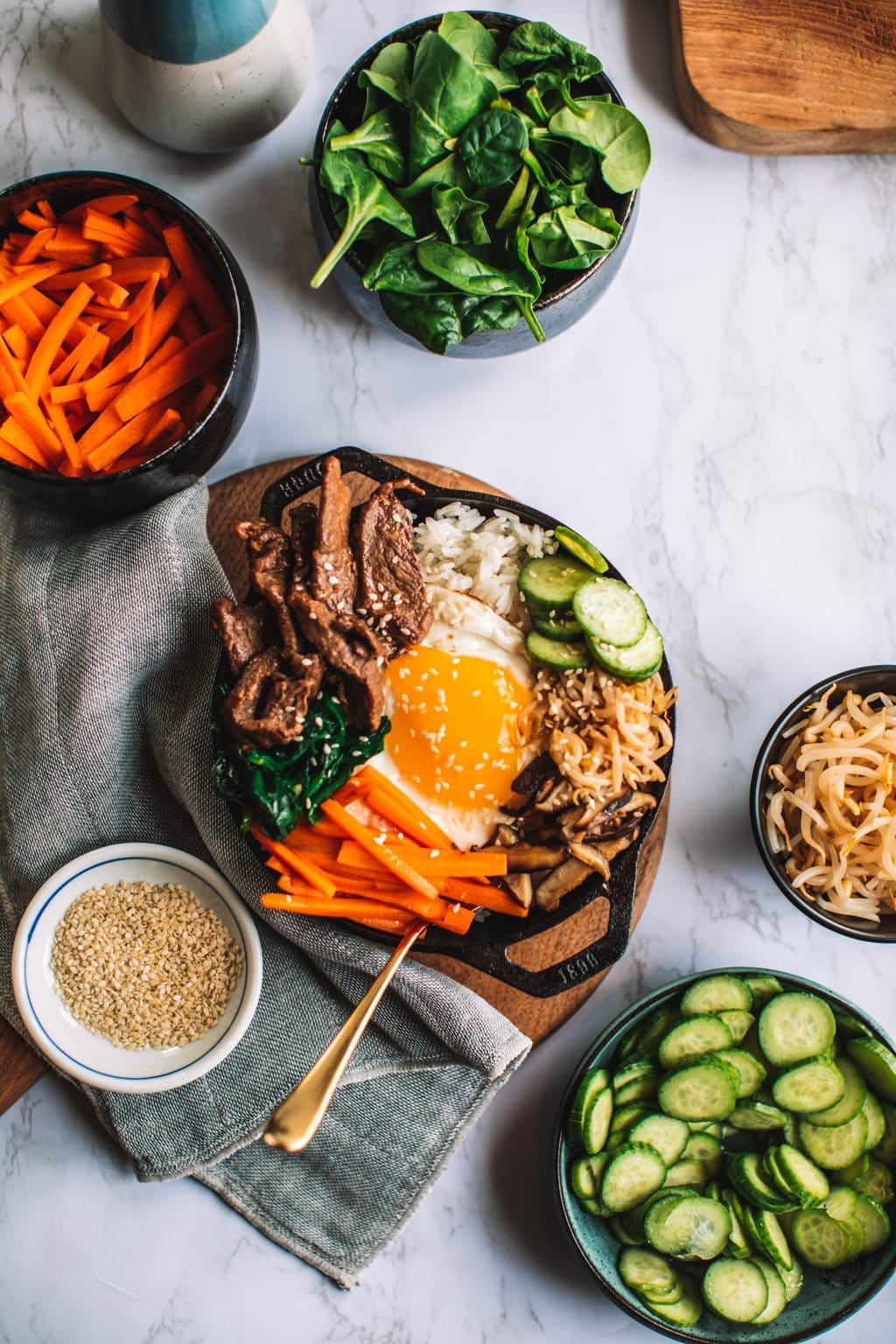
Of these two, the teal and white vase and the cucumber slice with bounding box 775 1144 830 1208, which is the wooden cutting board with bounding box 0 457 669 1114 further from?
the teal and white vase

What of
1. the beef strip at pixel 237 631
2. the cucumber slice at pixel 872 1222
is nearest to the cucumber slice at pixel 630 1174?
the cucumber slice at pixel 872 1222

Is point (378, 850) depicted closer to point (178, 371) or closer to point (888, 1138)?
point (178, 371)

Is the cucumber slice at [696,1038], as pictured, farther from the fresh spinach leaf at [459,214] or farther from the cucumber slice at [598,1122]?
the fresh spinach leaf at [459,214]

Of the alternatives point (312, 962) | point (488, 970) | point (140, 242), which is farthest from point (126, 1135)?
point (140, 242)

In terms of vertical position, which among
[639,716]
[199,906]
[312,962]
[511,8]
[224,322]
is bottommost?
[312,962]

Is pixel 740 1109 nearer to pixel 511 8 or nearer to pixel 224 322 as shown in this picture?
pixel 224 322
